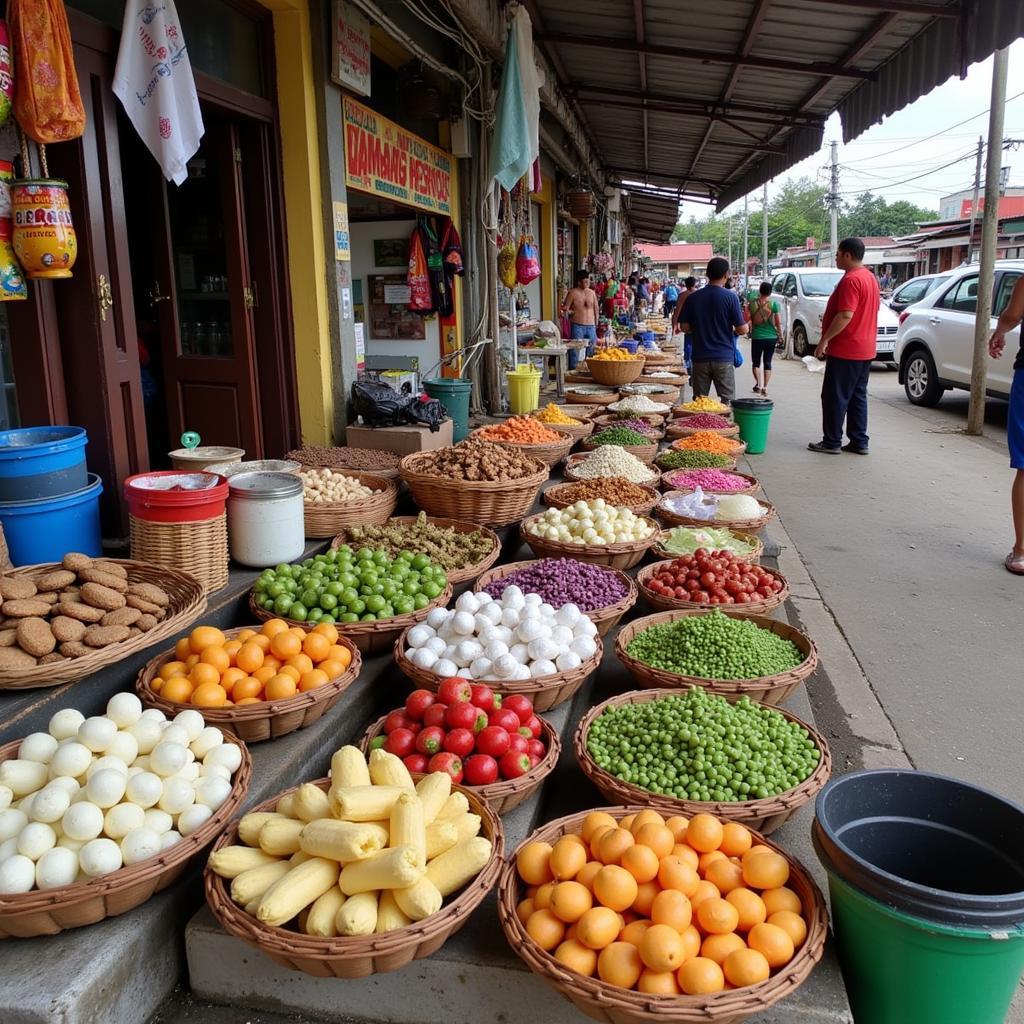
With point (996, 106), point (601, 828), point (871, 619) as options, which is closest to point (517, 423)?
point (871, 619)

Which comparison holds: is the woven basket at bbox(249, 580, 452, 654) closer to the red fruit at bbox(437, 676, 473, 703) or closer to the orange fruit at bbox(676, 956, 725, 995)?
the red fruit at bbox(437, 676, 473, 703)

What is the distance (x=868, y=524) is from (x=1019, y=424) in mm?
1714

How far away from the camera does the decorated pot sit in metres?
3.28

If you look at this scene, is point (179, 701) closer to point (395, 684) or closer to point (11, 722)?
point (11, 722)

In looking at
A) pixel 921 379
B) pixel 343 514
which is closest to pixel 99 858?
pixel 343 514

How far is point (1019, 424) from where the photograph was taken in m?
5.07

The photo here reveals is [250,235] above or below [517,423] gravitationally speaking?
above

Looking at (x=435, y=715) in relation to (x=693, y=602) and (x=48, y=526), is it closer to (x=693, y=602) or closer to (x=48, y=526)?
(x=693, y=602)

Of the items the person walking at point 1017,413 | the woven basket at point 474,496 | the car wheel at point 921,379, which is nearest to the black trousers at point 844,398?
the person walking at point 1017,413

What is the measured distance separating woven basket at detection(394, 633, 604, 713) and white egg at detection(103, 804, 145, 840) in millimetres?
1080

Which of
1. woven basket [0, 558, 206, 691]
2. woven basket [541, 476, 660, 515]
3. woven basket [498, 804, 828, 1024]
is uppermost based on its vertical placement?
woven basket [0, 558, 206, 691]

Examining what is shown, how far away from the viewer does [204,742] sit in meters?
2.40

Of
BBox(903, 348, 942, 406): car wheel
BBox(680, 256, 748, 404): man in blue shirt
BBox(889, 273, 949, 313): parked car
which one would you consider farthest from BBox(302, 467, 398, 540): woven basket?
BBox(889, 273, 949, 313): parked car

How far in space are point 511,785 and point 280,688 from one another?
81cm
